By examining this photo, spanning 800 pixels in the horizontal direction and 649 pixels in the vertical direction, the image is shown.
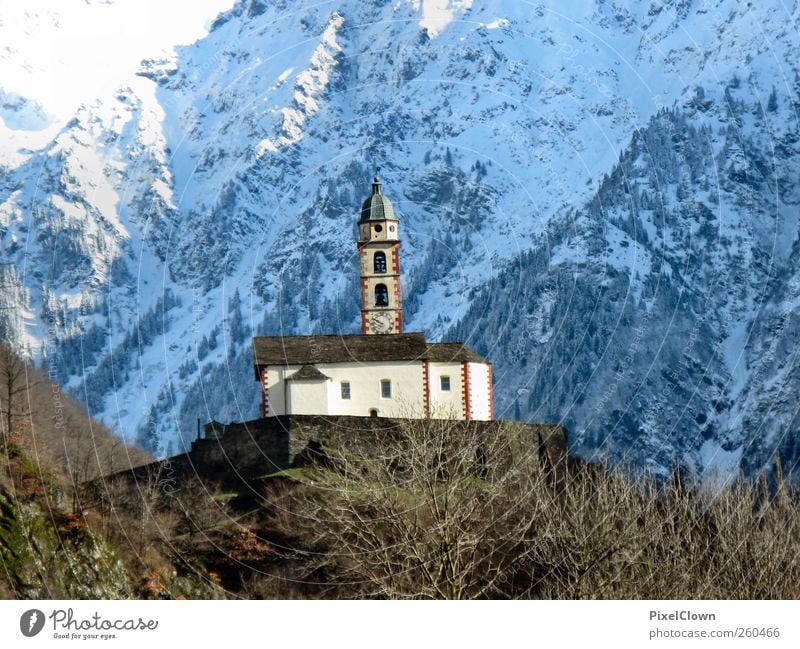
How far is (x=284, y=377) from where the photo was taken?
106625 millimetres

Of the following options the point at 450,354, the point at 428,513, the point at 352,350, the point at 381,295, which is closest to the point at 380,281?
the point at 381,295

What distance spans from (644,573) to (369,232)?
4780 cm

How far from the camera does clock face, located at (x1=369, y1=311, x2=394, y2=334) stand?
115 meters

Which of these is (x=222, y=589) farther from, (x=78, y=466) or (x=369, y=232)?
(x=369, y=232)

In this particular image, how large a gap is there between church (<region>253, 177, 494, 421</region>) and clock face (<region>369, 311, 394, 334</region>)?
3.00m

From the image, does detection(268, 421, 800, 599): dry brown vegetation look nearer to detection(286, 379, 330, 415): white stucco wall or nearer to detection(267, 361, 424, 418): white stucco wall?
detection(286, 379, 330, 415): white stucco wall

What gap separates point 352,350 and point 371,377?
2408 millimetres

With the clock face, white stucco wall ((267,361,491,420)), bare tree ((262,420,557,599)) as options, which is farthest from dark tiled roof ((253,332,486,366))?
bare tree ((262,420,557,599))

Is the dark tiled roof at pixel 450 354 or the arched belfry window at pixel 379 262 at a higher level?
the arched belfry window at pixel 379 262

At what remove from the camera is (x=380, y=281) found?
115 metres

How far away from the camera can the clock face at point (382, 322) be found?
4518 inches

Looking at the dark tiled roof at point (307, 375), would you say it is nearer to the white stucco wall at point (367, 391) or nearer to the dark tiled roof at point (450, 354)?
the white stucco wall at point (367, 391)

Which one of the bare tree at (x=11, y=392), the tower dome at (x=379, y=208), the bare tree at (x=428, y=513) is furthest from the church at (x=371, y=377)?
the bare tree at (x=11, y=392)
